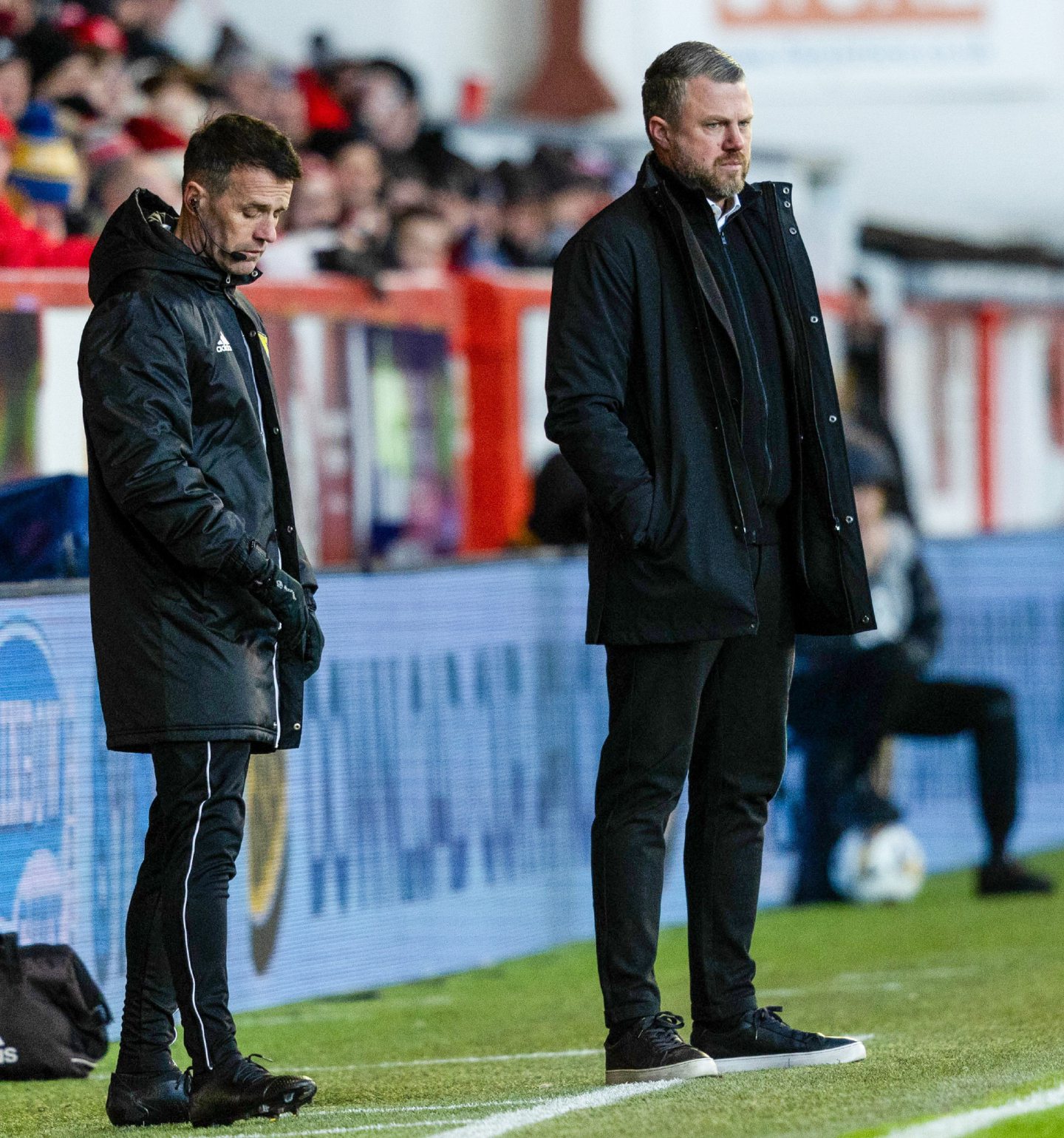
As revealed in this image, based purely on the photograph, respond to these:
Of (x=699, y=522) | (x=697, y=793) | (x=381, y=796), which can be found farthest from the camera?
(x=381, y=796)

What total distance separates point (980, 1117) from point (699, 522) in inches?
52.5

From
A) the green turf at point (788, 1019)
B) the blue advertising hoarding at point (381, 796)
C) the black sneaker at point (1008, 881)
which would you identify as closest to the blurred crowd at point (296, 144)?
the blue advertising hoarding at point (381, 796)

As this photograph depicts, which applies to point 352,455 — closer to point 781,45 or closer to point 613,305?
point 613,305

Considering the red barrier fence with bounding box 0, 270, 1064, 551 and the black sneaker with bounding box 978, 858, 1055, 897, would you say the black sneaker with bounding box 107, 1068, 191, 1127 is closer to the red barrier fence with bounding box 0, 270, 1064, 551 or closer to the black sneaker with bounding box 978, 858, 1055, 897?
the red barrier fence with bounding box 0, 270, 1064, 551

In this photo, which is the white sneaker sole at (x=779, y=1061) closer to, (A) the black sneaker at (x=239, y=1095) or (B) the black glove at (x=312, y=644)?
(A) the black sneaker at (x=239, y=1095)

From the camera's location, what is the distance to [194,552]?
16.6 ft

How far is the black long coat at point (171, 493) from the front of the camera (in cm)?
507

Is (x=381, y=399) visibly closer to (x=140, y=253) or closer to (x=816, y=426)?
(x=816, y=426)

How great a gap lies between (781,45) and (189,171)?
14.1m

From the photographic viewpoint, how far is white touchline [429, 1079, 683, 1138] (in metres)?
4.88

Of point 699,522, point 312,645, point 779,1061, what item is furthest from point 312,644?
point 779,1061

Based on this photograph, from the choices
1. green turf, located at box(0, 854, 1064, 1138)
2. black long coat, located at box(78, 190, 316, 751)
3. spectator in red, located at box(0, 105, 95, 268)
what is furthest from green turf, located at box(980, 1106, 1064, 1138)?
spectator in red, located at box(0, 105, 95, 268)

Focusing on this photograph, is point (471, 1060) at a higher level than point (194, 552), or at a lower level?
lower

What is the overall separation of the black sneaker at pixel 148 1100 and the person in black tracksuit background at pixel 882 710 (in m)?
4.95
